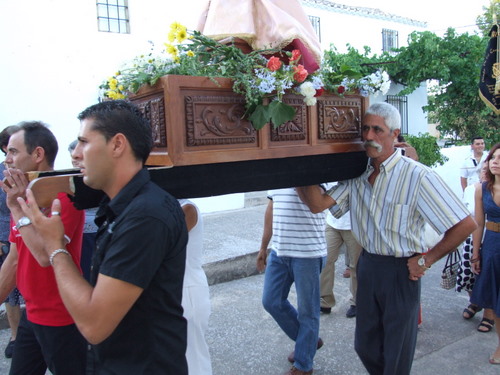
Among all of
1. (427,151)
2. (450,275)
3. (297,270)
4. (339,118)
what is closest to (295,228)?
(297,270)

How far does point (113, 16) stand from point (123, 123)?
7.47 m

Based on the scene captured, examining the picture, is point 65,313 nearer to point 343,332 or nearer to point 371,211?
point 371,211

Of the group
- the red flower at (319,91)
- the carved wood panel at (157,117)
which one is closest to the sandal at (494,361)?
the red flower at (319,91)

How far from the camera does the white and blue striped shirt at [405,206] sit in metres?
2.59

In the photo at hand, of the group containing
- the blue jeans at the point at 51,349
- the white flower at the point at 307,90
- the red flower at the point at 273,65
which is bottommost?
the blue jeans at the point at 51,349

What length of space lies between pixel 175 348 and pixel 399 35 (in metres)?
17.0

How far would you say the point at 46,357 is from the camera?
2359mm

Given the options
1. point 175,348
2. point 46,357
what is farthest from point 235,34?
point 46,357

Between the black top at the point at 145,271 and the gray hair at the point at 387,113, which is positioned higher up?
the gray hair at the point at 387,113

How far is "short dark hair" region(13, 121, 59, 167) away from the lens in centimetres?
255

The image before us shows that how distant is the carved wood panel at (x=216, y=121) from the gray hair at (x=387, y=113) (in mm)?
829

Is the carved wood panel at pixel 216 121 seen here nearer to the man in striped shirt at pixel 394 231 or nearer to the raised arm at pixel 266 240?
the man in striped shirt at pixel 394 231

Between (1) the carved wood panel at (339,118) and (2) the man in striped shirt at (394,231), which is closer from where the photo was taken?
(1) the carved wood panel at (339,118)

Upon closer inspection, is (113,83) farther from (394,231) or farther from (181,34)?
(394,231)
